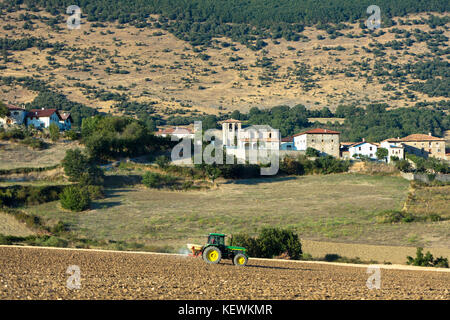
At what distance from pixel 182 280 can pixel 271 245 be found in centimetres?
1777

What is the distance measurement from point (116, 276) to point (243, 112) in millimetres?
137800

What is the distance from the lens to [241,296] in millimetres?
17406

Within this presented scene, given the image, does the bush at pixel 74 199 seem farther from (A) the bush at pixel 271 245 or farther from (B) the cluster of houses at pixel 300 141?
(B) the cluster of houses at pixel 300 141

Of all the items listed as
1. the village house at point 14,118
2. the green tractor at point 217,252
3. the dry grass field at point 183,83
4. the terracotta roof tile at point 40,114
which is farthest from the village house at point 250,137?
the green tractor at point 217,252

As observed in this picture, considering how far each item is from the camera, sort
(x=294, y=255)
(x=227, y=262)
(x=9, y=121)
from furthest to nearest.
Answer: (x=9, y=121)
(x=294, y=255)
(x=227, y=262)

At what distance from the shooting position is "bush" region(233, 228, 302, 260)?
37375 millimetres

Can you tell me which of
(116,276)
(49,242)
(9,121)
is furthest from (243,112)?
(116,276)

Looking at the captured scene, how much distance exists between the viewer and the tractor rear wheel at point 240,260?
2748 centimetres

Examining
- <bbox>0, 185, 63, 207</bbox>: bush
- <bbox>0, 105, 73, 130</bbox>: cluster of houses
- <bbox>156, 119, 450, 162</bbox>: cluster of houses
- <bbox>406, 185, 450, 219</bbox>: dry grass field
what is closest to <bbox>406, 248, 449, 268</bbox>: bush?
<bbox>406, 185, 450, 219</bbox>: dry grass field

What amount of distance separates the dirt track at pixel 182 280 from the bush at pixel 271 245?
19.7 ft

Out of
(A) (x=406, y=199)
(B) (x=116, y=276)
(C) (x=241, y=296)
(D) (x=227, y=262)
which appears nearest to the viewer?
(C) (x=241, y=296)

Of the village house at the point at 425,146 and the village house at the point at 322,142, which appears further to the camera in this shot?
the village house at the point at 425,146

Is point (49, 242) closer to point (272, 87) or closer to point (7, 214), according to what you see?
point (7, 214)

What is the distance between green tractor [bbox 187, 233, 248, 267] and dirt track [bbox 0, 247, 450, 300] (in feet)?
1.38
